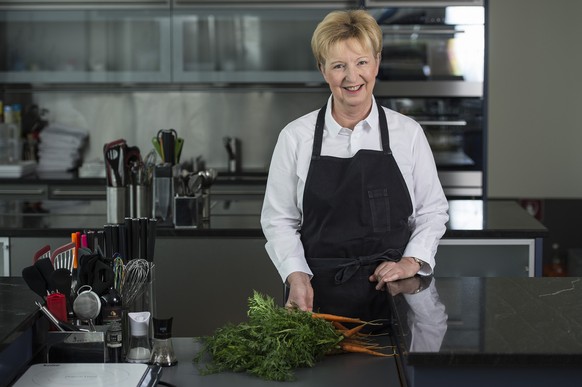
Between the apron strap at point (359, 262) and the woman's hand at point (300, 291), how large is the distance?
0.12 metres

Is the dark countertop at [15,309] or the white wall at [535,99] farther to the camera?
the white wall at [535,99]

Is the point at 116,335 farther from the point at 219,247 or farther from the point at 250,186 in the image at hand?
the point at 250,186

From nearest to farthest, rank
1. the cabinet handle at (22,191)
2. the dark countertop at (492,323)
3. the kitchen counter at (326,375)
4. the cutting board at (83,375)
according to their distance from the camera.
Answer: the dark countertop at (492,323) < the cutting board at (83,375) < the kitchen counter at (326,375) < the cabinet handle at (22,191)

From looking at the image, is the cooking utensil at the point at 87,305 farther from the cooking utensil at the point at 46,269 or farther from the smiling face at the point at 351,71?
the smiling face at the point at 351,71

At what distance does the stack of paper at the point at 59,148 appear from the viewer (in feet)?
19.1

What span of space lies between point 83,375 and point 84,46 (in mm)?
4242

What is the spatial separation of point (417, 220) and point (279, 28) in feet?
10.2

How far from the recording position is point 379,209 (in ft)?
8.96

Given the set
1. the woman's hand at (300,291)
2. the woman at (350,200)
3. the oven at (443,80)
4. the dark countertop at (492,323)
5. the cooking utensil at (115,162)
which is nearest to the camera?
the dark countertop at (492,323)

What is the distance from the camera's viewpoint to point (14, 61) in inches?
227

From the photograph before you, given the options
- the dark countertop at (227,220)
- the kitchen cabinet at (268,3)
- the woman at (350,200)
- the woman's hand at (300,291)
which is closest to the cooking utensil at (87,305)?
the woman's hand at (300,291)

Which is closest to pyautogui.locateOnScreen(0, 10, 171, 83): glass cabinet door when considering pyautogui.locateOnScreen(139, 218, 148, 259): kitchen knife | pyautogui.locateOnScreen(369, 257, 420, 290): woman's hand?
pyautogui.locateOnScreen(369, 257, 420, 290): woman's hand

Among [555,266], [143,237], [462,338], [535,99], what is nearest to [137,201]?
[143,237]

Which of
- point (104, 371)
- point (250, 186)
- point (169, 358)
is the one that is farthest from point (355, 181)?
point (250, 186)
